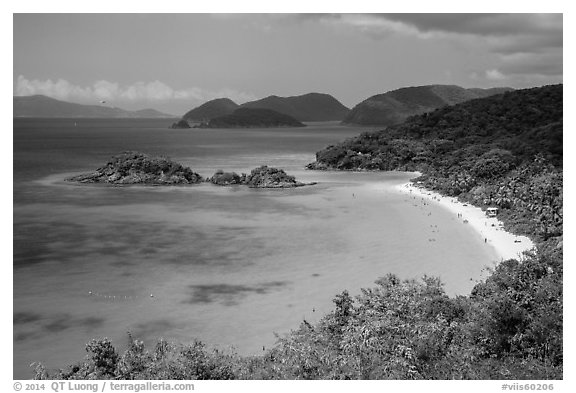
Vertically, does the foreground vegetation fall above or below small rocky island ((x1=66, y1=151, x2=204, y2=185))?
below

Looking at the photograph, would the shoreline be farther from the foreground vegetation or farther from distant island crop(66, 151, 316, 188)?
distant island crop(66, 151, 316, 188)

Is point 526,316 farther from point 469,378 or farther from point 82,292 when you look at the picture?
point 82,292

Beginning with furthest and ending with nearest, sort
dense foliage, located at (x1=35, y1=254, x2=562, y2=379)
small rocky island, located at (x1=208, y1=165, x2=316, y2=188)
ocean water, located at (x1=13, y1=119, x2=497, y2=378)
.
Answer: small rocky island, located at (x1=208, y1=165, x2=316, y2=188) < ocean water, located at (x1=13, y1=119, x2=497, y2=378) < dense foliage, located at (x1=35, y1=254, x2=562, y2=379)

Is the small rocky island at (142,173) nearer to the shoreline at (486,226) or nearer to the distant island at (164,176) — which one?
the distant island at (164,176)

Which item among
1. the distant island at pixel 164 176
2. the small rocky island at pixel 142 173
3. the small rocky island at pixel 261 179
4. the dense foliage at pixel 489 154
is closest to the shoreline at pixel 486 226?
the dense foliage at pixel 489 154

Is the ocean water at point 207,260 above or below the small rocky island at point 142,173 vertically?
below

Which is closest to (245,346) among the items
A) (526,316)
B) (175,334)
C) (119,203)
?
(175,334)

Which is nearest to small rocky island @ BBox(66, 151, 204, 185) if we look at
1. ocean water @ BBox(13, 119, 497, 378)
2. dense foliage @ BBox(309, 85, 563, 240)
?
ocean water @ BBox(13, 119, 497, 378)
